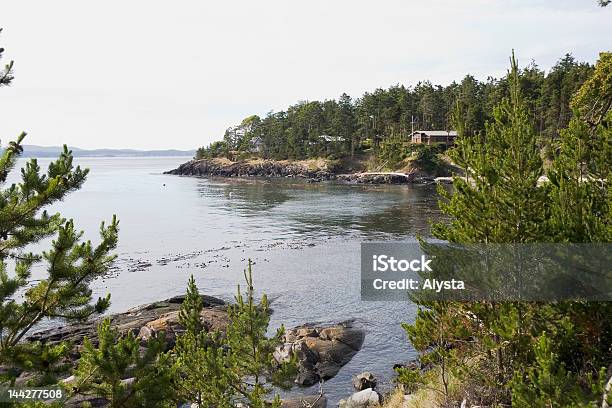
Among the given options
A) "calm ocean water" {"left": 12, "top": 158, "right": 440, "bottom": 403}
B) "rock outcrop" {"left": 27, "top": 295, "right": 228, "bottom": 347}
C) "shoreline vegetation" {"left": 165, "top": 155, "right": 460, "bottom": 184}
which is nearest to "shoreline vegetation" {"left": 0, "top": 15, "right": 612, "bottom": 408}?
"rock outcrop" {"left": 27, "top": 295, "right": 228, "bottom": 347}

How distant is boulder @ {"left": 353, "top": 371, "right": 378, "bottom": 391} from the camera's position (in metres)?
22.2

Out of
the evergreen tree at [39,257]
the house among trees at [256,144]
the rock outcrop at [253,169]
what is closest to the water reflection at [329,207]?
the rock outcrop at [253,169]

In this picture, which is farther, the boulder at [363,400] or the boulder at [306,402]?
the boulder at [306,402]

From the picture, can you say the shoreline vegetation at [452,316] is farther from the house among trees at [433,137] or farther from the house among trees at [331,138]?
the house among trees at [331,138]

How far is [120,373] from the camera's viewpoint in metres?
10.1

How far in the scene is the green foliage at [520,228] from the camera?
Answer: 12.4 meters

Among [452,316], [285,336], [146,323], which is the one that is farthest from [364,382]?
[146,323]

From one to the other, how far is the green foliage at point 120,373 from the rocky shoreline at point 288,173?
94710 millimetres

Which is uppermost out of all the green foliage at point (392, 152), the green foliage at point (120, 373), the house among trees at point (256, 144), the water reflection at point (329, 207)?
the house among trees at point (256, 144)

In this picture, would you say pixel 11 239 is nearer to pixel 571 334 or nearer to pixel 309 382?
pixel 571 334

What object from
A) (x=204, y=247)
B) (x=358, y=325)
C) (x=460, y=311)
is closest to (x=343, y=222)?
(x=204, y=247)

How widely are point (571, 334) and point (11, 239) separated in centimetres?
1248

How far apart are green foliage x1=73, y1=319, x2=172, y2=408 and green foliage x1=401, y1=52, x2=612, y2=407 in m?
7.21

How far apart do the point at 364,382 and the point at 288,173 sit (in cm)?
11805
